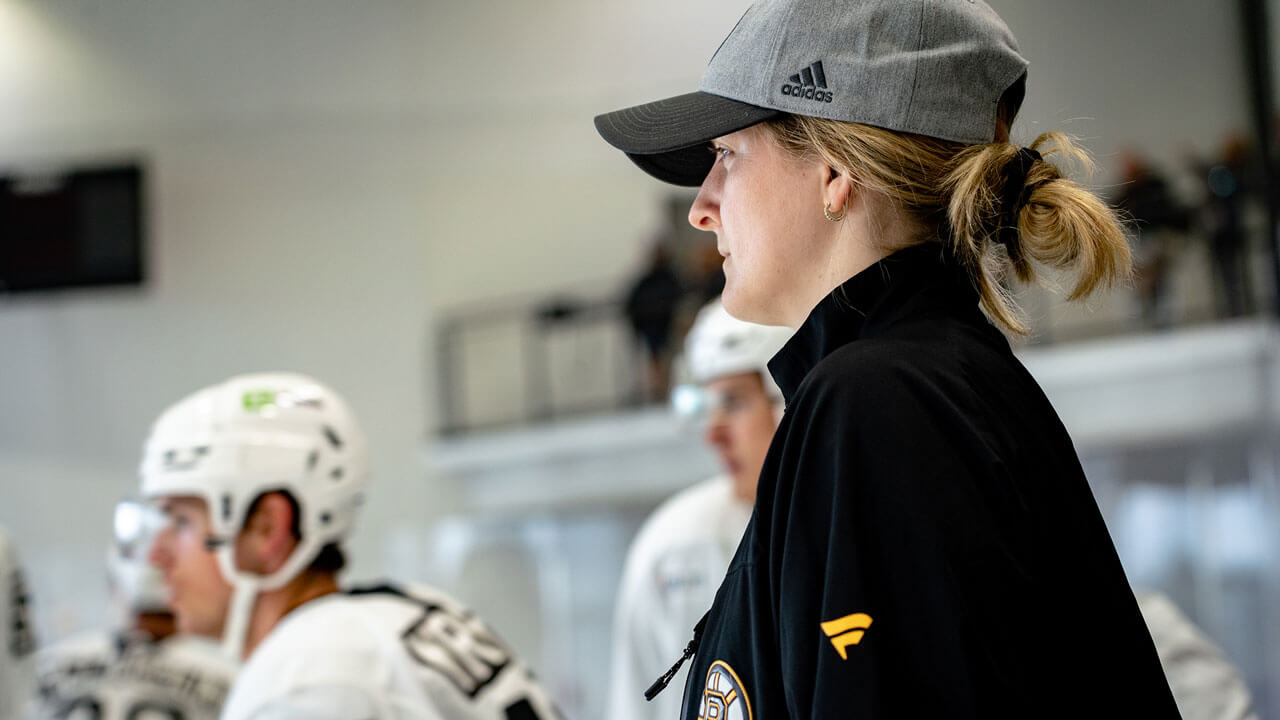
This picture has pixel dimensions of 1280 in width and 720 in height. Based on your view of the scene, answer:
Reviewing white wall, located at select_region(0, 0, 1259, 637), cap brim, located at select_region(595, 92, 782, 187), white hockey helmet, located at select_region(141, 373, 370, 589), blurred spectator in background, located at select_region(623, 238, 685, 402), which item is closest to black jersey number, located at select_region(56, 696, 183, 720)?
white hockey helmet, located at select_region(141, 373, 370, 589)

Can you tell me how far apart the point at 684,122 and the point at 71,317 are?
35.4ft

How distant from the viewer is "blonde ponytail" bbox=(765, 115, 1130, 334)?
1290mm

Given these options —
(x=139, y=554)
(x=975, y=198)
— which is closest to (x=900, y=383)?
(x=975, y=198)

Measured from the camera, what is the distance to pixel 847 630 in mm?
1050

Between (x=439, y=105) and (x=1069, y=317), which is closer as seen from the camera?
(x=1069, y=317)

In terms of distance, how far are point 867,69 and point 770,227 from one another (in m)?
0.19

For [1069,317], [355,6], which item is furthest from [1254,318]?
[355,6]

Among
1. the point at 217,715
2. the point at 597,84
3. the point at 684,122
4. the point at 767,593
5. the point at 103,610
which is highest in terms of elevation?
the point at 597,84

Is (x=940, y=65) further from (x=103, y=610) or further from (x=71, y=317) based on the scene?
(x=71, y=317)

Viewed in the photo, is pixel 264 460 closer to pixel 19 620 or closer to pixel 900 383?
pixel 19 620

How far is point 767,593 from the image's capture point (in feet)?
3.86

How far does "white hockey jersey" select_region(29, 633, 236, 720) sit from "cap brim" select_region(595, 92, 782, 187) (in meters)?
2.16

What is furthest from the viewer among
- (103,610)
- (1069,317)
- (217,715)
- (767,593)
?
(103,610)

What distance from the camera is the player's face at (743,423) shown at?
382 cm
